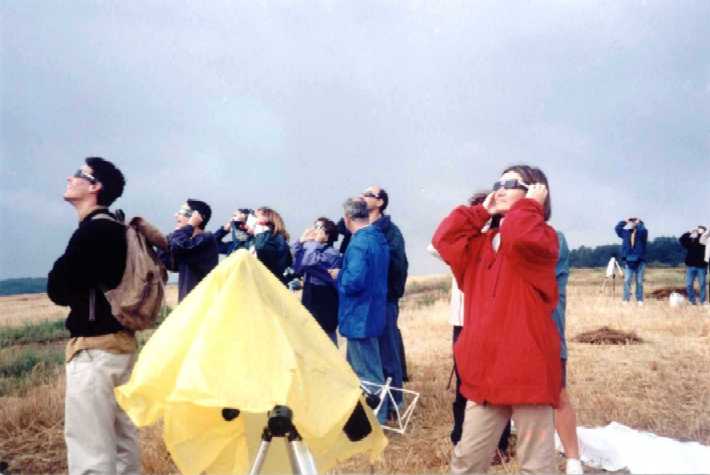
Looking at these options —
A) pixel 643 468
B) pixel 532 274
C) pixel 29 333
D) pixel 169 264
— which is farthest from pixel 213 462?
pixel 29 333

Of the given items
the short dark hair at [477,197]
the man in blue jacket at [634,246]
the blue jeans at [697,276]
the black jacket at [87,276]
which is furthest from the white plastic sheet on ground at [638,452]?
the blue jeans at [697,276]

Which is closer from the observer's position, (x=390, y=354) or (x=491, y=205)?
(x=491, y=205)

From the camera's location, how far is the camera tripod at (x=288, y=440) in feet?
8.06

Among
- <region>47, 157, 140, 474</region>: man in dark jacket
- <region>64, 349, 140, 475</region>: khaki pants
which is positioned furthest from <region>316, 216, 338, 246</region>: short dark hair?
<region>64, 349, 140, 475</region>: khaki pants

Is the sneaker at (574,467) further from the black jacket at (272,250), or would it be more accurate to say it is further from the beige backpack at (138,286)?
the black jacket at (272,250)

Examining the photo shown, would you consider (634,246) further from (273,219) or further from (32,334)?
(32,334)

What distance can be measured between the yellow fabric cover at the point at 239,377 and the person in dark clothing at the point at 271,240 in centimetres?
355

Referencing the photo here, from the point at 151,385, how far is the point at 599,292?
2029cm

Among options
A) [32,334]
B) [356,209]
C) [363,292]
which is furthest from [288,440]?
[32,334]

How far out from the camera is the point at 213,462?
2998mm

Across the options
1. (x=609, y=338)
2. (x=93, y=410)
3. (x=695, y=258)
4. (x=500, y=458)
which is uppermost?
(x=93, y=410)

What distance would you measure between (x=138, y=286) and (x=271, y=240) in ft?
8.92

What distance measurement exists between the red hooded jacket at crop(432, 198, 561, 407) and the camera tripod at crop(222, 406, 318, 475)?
1004 mm

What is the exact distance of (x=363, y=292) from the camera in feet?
19.3
